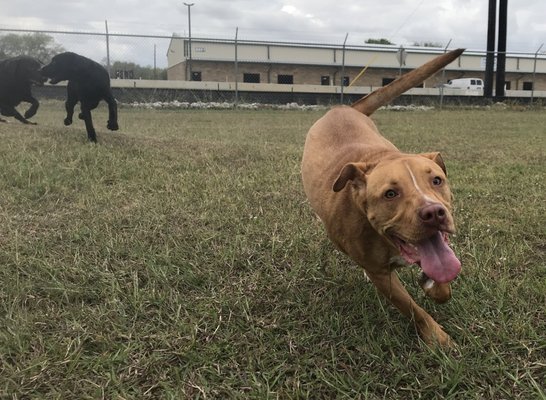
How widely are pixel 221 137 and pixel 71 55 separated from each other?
295 cm

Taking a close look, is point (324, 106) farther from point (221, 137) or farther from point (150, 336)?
point (150, 336)

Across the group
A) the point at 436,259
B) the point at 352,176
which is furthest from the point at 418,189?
the point at 352,176

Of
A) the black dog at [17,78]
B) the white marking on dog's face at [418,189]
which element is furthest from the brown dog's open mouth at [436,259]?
the black dog at [17,78]

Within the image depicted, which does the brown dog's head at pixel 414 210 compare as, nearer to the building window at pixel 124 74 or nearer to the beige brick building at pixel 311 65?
the building window at pixel 124 74

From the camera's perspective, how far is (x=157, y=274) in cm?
279

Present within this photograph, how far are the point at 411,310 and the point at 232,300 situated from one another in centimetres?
89

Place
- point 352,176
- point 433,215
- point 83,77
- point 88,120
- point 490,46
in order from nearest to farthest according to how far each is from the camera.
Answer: point 433,215 < point 352,176 < point 83,77 < point 88,120 < point 490,46

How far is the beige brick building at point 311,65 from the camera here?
2706cm

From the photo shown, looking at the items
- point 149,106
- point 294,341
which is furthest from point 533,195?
point 149,106

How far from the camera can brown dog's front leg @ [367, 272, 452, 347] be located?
214 centimetres

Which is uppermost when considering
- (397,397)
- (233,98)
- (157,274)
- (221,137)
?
(233,98)

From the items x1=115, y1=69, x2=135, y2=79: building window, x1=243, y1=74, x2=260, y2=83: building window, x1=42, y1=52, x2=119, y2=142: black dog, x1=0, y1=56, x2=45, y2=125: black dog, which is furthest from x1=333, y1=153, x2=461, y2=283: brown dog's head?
x1=243, y1=74, x2=260, y2=83: building window

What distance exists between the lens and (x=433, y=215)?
173 centimetres

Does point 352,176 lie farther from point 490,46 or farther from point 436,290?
point 490,46
